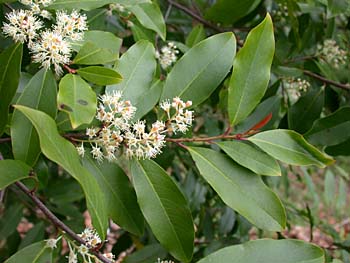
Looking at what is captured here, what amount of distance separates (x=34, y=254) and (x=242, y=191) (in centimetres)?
47

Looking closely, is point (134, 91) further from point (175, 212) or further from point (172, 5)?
point (172, 5)

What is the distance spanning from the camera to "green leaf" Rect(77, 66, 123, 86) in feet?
3.67

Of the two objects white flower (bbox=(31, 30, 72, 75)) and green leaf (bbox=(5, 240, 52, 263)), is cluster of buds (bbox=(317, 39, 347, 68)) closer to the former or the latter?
white flower (bbox=(31, 30, 72, 75))

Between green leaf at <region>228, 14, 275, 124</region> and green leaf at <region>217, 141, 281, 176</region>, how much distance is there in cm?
8

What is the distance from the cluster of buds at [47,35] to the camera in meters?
1.12

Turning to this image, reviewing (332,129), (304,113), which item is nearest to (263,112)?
(304,113)

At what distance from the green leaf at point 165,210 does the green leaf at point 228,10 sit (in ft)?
2.53

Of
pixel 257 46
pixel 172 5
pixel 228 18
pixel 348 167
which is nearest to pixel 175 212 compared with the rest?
pixel 257 46

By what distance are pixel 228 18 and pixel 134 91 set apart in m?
0.69

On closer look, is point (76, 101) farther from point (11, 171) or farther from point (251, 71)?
point (251, 71)

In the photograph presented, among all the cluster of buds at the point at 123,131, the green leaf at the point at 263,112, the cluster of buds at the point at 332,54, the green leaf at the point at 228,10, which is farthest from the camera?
the cluster of buds at the point at 332,54

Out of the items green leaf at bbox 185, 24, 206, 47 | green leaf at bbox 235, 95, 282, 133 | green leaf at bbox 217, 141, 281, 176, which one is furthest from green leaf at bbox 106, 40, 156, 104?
green leaf at bbox 235, 95, 282, 133

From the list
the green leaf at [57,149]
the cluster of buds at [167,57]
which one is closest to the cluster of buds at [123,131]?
the green leaf at [57,149]

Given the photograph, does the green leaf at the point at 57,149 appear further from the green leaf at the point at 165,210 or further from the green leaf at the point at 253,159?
the green leaf at the point at 253,159
